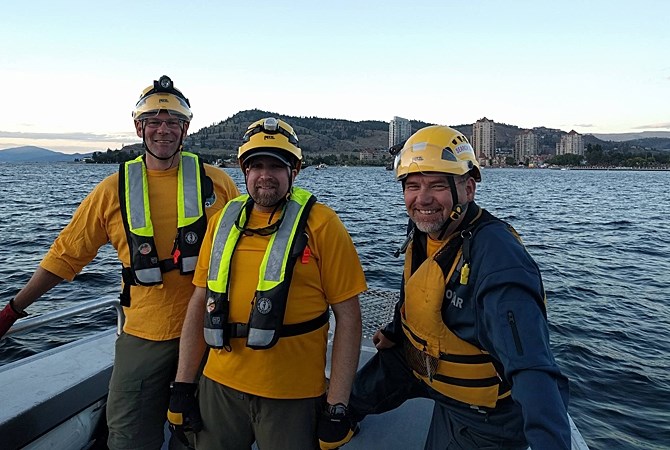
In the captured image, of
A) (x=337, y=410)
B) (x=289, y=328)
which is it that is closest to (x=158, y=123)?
(x=289, y=328)

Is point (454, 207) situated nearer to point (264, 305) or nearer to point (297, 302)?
point (297, 302)

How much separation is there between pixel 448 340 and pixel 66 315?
252 cm

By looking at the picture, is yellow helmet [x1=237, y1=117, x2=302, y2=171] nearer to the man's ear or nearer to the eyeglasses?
the eyeglasses

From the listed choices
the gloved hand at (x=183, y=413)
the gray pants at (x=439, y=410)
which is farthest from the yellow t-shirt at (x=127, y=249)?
the gray pants at (x=439, y=410)

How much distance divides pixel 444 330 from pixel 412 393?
0.70m

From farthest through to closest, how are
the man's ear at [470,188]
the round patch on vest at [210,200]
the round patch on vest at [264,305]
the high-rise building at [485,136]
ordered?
the high-rise building at [485,136], the round patch on vest at [210,200], the man's ear at [470,188], the round patch on vest at [264,305]

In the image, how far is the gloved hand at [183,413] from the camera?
2.47m

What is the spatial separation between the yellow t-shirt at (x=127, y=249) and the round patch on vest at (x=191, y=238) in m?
0.12

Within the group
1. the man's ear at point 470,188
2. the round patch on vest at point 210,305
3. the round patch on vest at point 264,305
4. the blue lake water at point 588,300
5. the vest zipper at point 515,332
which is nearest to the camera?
the vest zipper at point 515,332

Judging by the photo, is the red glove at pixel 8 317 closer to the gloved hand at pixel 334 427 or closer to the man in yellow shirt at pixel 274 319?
the man in yellow shirt at pixel 274 319

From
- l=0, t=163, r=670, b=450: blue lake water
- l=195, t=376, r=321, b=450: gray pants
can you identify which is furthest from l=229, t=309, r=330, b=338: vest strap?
l=0, t=163, r=670, b=450: blue lake water

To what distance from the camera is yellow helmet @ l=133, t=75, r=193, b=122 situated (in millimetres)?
2934

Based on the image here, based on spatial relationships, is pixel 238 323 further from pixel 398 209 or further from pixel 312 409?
pixel 398 209

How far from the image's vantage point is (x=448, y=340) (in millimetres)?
2385
